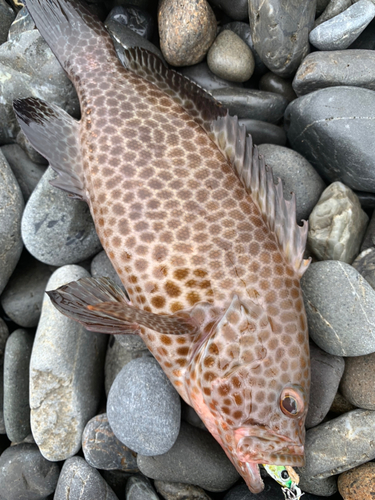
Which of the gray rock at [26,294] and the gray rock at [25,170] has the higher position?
the gray rock at [25,170]

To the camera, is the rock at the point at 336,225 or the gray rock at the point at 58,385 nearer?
the rock at the point at 336,225

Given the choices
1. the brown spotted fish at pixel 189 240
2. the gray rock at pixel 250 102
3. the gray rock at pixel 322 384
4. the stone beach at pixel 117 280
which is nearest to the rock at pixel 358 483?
the stone beach at pixel 117 280

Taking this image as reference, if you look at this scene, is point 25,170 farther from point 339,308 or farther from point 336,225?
point 339,308

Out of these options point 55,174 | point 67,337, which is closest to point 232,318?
point 67,337

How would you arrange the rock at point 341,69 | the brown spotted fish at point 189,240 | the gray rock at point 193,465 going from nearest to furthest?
the brown spotted fish at point 189,240, the gray rock at point 193,465, the rock at point 341,69

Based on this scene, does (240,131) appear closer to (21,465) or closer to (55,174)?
(55,174)

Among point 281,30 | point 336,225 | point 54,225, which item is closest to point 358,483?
point 336,225

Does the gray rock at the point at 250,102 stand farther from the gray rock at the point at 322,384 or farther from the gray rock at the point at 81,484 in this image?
the gray rock at the point at 81,484
